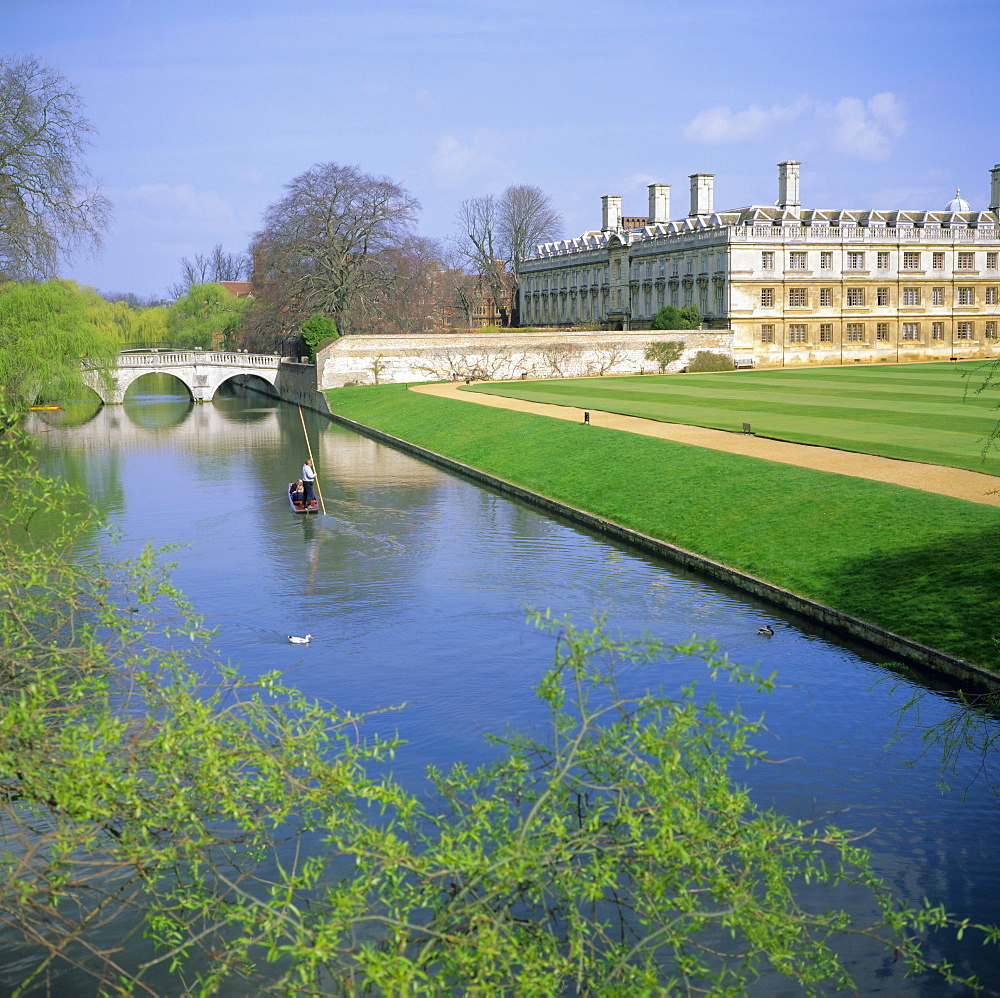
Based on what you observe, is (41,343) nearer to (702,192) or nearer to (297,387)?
(297,387)

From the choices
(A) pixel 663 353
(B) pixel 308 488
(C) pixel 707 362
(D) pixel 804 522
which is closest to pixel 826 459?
(D) pixel 804 522

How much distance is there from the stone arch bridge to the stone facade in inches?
336

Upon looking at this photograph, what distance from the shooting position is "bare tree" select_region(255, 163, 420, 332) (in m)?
58.8

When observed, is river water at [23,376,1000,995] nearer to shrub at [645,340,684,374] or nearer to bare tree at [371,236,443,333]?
shrub at [645,340,684,374]

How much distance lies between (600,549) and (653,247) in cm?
4999

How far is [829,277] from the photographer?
60.2 meters

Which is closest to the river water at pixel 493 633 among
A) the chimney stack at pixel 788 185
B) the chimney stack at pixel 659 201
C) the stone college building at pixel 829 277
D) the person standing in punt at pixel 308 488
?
the person standing in punt at pixel 308 488

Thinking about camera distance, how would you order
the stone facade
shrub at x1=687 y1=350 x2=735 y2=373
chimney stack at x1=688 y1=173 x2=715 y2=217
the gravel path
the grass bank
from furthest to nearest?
chimney stack at x1=688 y1=173 x2=715 y2=217
shrub at x1=687 y1=350 x2=735 y2=373
the stone facade
the gravel path
the grass bank

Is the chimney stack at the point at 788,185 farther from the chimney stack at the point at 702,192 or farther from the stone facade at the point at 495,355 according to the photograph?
the stone facade at the point at 495,355

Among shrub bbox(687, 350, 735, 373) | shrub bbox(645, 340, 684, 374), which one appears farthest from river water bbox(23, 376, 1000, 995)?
shrub bbox(687, 350, 735, 373)

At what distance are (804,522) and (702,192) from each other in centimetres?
5328

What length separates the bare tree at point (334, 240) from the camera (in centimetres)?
5875

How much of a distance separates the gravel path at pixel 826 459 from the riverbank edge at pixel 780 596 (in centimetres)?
241

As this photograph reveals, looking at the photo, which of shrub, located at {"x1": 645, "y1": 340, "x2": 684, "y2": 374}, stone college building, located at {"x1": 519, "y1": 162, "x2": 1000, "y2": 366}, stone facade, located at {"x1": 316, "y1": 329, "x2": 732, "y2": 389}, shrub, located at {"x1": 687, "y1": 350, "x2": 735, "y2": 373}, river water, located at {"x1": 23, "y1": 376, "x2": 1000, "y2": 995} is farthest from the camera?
stone college building, located at {"x1": 519, "y1": 162, "x2": 1000, "y2": 366}
